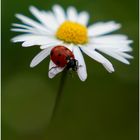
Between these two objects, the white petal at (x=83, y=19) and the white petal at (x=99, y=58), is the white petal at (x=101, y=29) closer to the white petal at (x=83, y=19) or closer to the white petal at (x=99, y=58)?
the white petal at (x=83, y=19)

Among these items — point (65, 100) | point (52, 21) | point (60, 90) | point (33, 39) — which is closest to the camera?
point (60, 90)

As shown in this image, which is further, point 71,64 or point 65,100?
point 65,100

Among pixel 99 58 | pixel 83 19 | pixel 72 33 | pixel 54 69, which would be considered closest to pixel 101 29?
pixel 83 19

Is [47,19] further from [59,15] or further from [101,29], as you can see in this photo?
[101,29]

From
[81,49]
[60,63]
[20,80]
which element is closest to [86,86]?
[20,80]

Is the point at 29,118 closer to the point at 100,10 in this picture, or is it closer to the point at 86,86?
the point at 86,86
